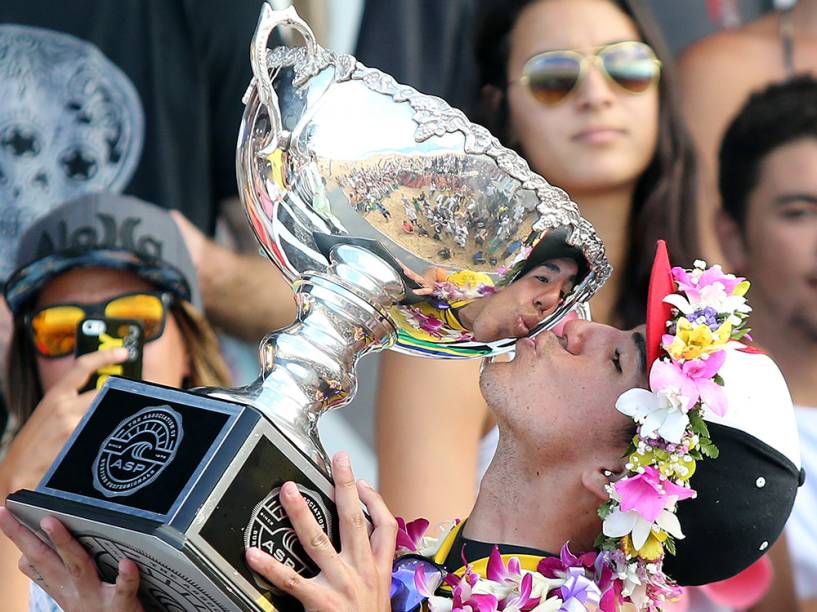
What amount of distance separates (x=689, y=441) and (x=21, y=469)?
136cm

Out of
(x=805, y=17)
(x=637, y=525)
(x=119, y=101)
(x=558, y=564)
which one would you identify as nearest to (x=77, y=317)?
(x=119, y=101)

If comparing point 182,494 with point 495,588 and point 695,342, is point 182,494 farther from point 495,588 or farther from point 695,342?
point 695,342

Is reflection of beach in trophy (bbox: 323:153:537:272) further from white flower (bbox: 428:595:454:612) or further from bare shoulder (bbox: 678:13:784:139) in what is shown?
bare shoulder (bbox: 678:13:784:139)

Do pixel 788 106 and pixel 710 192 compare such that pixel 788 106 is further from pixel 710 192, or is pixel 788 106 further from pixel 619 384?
pixel 619 384

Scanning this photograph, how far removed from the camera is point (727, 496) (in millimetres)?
2164

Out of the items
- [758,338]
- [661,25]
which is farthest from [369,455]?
[661,25]

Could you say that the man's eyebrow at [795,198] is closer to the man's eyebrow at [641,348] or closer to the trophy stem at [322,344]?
the man's eyebrow at [641,348]

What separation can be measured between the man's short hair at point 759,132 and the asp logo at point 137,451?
226 cm

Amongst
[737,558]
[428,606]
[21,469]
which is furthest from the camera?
[21,469]

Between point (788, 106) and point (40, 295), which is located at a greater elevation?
point (788, 106)

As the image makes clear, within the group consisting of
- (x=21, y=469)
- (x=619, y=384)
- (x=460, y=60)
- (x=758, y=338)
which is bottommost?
(x=21, y=469)

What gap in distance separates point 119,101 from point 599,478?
1.88 metres

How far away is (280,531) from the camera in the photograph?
1822 millimetres

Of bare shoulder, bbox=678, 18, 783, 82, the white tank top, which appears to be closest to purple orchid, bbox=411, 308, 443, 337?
the white tank top
